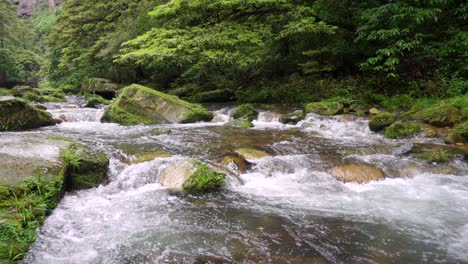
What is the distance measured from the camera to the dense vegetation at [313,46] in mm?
11969

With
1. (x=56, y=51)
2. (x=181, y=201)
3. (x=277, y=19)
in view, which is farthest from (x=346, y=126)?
(x=56, y=51)

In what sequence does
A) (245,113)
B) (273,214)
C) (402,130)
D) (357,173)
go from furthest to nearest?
(245,113)
(402,130)
(357,173)
(273,214)

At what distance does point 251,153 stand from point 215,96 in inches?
428

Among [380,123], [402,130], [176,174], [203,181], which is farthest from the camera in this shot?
[380,123]

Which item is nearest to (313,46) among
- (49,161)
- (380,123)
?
(380,123)

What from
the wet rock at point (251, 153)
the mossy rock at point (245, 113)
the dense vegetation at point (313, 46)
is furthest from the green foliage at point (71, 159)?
the mossy rock at point (245, 113)

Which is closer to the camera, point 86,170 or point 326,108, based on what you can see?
point 86,170

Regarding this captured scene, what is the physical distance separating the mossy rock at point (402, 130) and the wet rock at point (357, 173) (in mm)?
2938

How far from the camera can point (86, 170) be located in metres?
5.74

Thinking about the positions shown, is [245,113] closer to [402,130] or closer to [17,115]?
[402,130]

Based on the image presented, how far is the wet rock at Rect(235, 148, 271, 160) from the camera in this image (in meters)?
7.21

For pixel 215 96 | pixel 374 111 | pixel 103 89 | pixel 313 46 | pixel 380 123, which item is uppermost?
pixel 313 46

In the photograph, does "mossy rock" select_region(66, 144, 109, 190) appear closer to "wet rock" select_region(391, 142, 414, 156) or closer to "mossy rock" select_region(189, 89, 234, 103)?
"wet rock" select_region(391, 142, 414, 156)

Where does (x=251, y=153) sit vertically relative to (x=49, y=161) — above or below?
below
